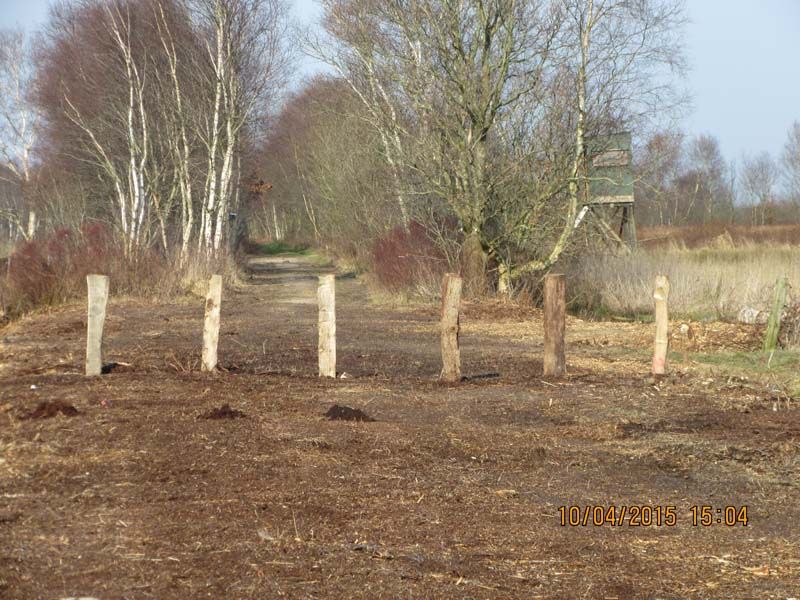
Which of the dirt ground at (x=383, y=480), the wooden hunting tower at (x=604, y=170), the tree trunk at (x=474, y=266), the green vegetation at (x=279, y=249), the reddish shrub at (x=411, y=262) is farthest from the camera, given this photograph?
the green vegetation at (x=279, y=249)

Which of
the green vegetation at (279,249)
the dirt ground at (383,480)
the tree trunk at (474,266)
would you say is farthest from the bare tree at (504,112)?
the green vegetation at (279,249)

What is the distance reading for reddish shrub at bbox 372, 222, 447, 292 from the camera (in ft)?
66.7

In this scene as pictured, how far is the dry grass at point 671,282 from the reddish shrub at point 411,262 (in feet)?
10.1

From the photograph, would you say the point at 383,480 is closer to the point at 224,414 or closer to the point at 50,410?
the point at 224,414

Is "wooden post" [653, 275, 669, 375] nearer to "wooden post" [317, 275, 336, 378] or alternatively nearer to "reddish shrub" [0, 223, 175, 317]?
"wooden post" [317, 275, 336, 378]

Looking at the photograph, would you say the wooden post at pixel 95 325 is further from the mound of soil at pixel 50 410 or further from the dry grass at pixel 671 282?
the dry grass at pixel 671 282

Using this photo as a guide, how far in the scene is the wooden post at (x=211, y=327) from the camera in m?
9.59

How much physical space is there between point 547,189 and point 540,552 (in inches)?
588

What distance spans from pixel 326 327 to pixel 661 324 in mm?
3290

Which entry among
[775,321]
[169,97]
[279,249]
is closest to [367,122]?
[169,97]

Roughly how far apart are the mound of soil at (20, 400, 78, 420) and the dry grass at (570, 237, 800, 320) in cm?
1321

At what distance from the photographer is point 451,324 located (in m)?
9.19

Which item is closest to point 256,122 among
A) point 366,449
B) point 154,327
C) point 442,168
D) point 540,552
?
point 442,168
